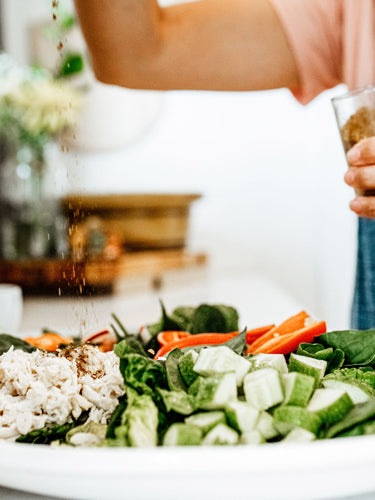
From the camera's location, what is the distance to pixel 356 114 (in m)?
0.70

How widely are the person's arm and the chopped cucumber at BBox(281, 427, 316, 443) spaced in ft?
2.78

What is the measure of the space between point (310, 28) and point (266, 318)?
1.97 ft

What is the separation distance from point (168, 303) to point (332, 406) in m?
1.37

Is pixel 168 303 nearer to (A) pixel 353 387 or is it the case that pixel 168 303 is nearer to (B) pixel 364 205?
(B) pixel 364 205

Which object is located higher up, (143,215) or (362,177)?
(362,177)

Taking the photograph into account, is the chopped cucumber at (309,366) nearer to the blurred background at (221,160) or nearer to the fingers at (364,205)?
the fingers at (364,205)

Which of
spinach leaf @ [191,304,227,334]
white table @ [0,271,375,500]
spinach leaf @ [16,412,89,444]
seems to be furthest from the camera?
white table @ [0,271,375,500]

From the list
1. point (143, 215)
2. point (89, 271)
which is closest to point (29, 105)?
point (143, 215)

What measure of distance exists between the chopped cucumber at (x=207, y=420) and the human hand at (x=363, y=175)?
393mm

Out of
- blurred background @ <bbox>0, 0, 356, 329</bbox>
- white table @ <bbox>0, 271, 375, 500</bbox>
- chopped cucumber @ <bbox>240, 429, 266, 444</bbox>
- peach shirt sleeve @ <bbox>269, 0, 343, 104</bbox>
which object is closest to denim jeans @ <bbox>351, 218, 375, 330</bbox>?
white table @ <bbox>0, 271, 375, 500</bbox>

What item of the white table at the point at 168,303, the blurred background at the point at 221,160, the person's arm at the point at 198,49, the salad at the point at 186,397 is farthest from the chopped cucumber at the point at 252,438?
the blurred background at the point at 221,160

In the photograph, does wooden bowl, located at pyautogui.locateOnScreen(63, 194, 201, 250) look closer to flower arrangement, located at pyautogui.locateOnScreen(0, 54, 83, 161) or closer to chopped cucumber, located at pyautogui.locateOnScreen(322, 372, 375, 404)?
flower arrangement, located at pyautogui.locateOnScreen(0, 54, 83, 161)

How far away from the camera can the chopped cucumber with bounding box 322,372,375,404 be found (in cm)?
46

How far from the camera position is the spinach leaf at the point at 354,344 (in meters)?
0.57
